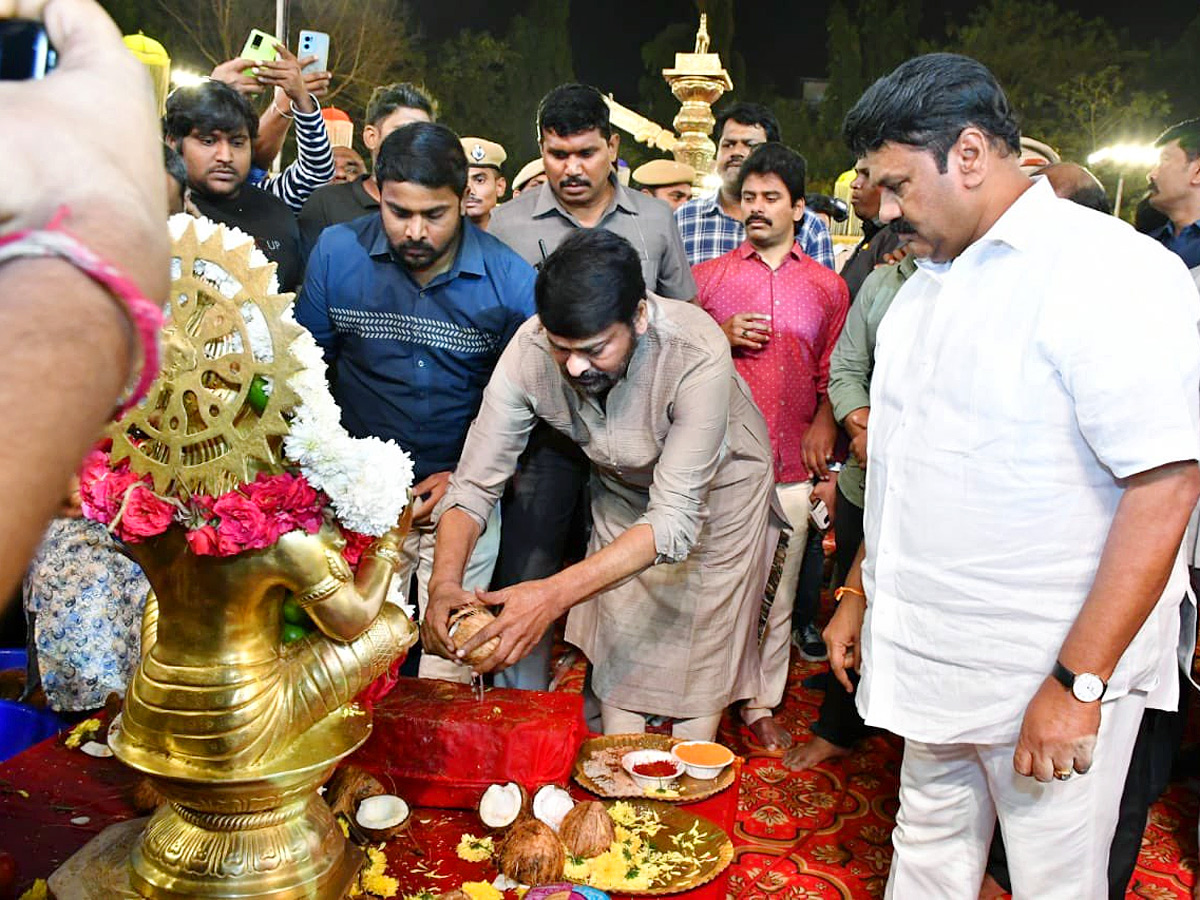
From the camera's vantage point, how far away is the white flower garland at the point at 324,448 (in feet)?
4.81

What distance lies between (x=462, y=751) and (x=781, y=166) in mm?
2238

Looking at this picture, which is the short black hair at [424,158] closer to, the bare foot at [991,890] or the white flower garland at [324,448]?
the white flower garland at [324,448]

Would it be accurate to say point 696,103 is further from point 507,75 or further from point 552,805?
point 552,805

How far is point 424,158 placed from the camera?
269cm

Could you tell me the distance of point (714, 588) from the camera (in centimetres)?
283

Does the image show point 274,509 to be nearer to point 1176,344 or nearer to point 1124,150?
point 1176,344

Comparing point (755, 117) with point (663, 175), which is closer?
point (755, 117)

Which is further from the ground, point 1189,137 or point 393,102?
point 1189,137

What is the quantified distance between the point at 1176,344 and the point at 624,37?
1911cm

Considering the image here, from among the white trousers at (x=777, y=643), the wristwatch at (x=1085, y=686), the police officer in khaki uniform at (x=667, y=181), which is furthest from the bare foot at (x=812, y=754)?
the police officer in khaki uniform at (x=667, y=181)

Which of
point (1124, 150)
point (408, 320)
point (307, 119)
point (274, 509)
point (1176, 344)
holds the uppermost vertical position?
point (1124, 150)

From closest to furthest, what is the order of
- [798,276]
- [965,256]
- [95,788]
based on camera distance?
[965,256]
[95,788]
[798,276]

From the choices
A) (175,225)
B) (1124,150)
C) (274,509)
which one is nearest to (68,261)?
(274,509)

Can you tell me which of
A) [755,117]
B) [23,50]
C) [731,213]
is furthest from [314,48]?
[23,50]
